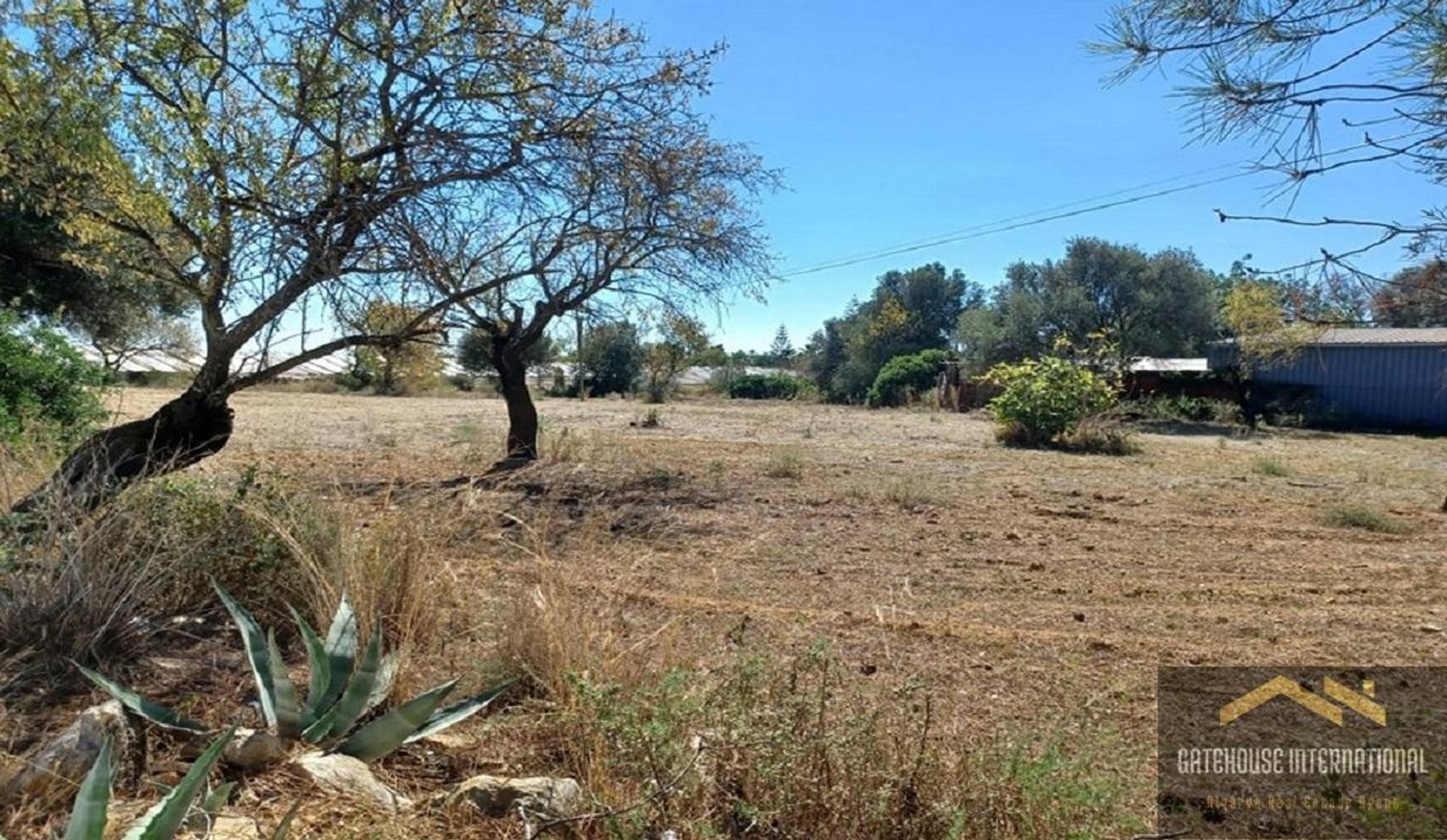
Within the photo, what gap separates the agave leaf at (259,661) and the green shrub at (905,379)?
106ft

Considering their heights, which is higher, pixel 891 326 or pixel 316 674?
pixel 891 326

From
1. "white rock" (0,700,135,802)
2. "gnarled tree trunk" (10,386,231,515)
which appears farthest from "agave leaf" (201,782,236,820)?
"gnarled tree trunk" (10,386,231,515)

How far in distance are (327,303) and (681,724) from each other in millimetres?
4582

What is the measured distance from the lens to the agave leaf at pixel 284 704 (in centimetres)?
243

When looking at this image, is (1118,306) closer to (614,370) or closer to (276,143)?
(614,370)

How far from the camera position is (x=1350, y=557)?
20.4ft

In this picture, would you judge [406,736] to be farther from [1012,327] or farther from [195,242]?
[1012,327]

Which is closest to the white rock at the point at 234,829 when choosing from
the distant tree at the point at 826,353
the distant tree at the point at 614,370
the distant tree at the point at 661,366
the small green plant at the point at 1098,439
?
the small green plant at the point at 1098,439

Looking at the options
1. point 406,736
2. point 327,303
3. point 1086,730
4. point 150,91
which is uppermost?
point 150,91

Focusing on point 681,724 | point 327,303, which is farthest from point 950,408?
point 681,724

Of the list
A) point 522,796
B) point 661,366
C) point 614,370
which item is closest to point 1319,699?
point 522,796

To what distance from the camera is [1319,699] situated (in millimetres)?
3328

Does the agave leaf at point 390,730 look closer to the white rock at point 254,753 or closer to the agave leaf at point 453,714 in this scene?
the agave leaf at point 453,714

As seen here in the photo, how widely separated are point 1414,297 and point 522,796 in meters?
2.55
